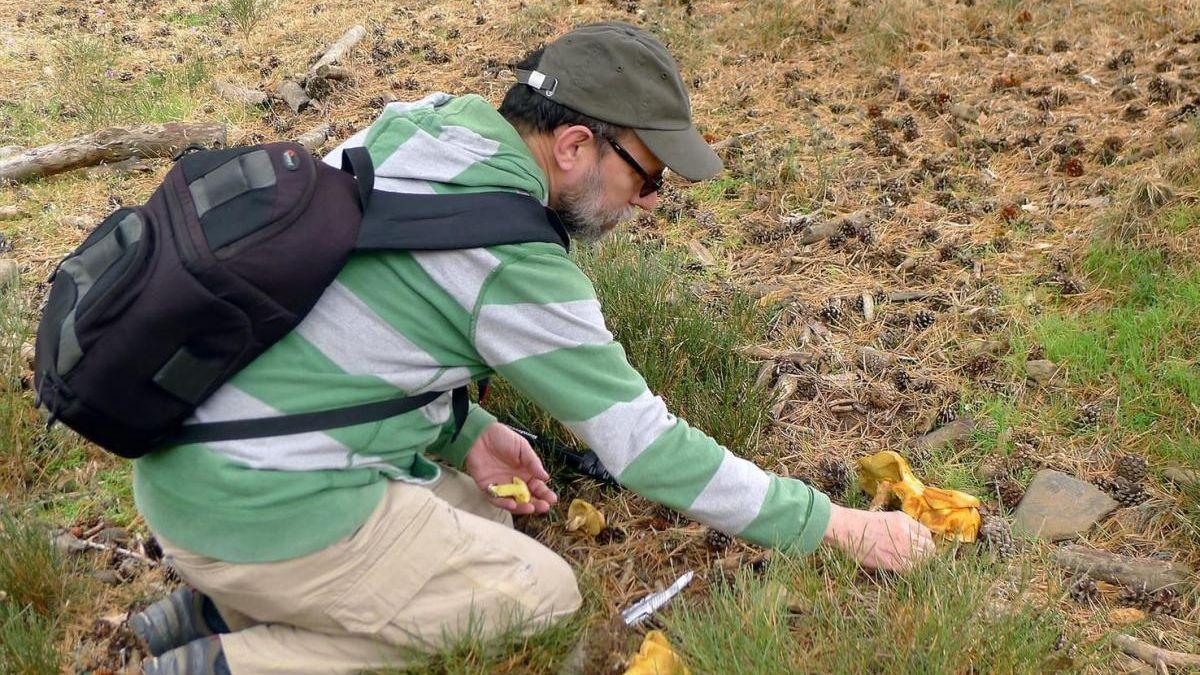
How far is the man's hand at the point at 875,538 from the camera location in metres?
2.25

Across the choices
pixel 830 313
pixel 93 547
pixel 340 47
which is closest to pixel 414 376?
pixel 93 547

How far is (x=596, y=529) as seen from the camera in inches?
107

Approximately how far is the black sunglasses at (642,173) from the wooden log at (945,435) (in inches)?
50.7

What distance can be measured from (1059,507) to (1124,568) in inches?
10.4

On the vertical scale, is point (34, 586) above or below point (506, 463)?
below

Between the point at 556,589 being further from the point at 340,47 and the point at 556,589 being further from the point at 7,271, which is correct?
the point at 340,47

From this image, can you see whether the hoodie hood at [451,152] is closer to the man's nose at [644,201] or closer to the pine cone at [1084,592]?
the man's nose at [644,201]

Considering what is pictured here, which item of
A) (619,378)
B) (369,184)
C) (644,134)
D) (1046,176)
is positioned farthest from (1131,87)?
(369,184)

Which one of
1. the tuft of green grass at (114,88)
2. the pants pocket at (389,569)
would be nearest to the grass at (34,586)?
the pants pocket at (389,569)

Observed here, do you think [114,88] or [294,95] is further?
[114,88]

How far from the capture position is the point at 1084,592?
7.87 feet

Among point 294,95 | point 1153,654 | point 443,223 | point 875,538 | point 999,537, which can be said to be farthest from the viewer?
point 294,95

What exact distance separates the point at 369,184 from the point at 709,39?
4.84m

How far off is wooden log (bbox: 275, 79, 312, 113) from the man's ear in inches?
177
